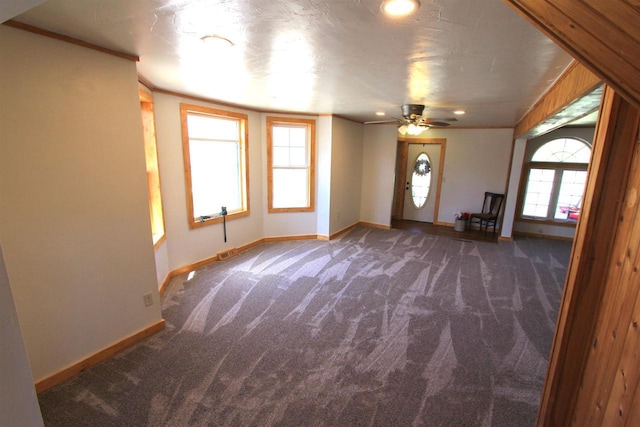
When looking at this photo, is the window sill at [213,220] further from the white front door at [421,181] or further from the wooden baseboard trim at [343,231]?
the white front door at [421,181]

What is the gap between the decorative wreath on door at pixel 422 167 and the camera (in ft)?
23.2

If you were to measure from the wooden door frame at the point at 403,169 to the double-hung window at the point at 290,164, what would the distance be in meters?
2.82

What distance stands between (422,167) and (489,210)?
5.74ft

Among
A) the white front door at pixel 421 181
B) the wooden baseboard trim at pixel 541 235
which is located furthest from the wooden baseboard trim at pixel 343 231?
the wooden baseboard trim at pixel 541 235

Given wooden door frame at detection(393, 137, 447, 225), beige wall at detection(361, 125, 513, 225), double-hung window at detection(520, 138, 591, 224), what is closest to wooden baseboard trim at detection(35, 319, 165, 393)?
beige wall at detection(361, 125, 513, 225)

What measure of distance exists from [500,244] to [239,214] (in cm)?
485

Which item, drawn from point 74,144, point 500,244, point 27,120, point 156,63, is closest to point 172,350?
point 74,144

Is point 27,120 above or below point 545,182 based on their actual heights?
above

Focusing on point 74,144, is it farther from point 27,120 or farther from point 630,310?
point 630,310

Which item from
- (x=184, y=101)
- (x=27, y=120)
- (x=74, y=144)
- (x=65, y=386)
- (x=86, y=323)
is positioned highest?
(x=184, y=101)

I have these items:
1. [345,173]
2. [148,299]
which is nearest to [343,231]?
[345,173]

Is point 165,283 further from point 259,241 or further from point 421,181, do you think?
point 421,181

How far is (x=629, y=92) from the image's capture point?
717 millimetres

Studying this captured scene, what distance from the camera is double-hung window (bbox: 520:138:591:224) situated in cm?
586
